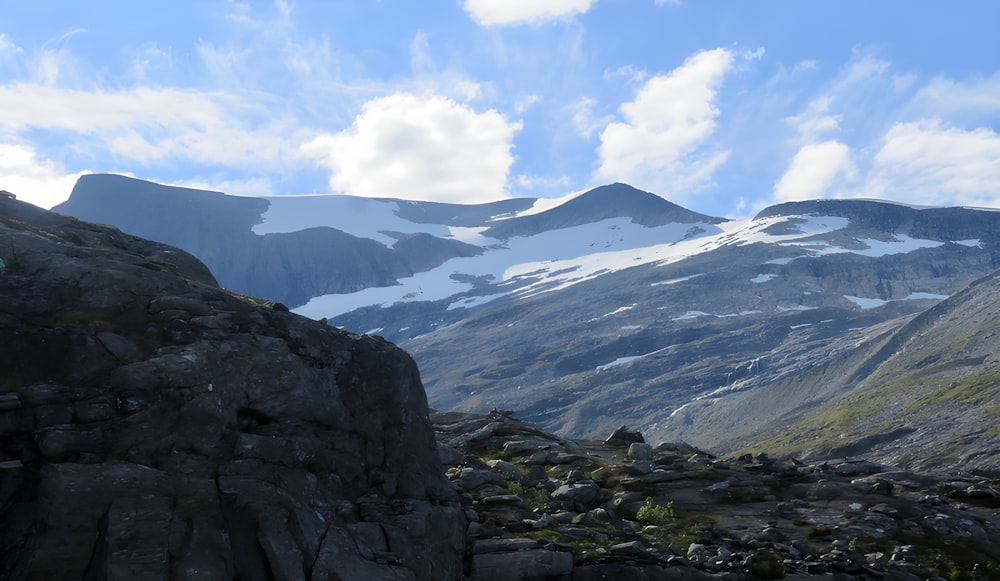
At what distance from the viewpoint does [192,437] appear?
19047 mm

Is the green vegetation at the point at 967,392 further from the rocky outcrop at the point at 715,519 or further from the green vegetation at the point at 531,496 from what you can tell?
the green vegetation at the point at 531,496

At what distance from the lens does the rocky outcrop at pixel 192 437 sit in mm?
16922

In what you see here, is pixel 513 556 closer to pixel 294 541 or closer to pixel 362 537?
pixel 362 537

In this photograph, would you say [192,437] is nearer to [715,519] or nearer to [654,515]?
[654,515]

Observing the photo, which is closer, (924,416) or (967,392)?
(924,416)

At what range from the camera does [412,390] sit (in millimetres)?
23281

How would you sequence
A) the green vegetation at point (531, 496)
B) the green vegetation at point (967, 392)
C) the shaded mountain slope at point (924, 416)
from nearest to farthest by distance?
1. the green vegetation at point (531, 496)
2. the shaded mountain slope at point (924, 416)
3. the green vegetation at point (967, 392)

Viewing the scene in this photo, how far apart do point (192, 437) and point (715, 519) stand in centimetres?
1893

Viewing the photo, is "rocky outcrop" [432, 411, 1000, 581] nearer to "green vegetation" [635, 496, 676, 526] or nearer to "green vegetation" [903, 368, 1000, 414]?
"green vegetation" [635, 496, 676, 526]

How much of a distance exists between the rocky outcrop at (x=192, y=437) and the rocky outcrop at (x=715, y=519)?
4175 millimetres

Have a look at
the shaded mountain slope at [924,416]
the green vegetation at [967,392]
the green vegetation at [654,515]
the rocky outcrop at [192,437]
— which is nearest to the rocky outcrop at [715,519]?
the green vegetation at [654,515]

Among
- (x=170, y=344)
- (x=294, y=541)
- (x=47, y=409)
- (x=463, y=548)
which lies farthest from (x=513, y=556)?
(x=47, y=409)

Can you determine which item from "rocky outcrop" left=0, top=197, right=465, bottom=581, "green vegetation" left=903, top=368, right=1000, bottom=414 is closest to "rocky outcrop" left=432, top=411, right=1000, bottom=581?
"rocky outcrop" left=0, top=197, right=465, bottom=581

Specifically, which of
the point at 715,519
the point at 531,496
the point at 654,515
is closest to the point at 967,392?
the point at 715,519
